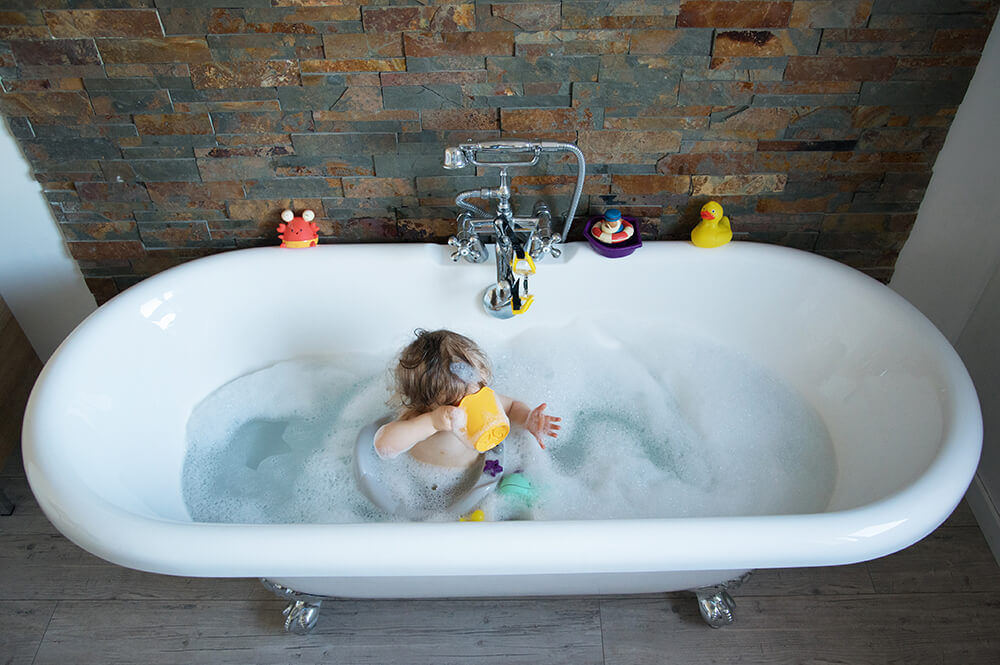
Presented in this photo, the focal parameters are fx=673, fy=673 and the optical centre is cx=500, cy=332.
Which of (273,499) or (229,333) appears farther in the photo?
(229,333)

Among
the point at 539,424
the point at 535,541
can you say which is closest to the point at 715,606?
the point at 539,424

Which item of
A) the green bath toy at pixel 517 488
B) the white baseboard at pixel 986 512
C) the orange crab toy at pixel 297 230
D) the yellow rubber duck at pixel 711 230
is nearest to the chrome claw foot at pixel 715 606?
the green bath toy at pixel 517 488

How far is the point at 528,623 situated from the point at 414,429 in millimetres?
509

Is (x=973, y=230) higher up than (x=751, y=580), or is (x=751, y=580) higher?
(x=973, y=230)

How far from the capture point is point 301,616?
1.39m

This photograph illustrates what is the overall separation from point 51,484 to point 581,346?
3.68 ft

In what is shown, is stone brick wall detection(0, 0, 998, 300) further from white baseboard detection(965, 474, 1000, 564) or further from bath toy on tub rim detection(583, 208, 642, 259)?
white baseboard detection(965, 474, 1000, 564)

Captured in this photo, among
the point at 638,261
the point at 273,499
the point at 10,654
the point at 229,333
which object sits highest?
the point at 638,261

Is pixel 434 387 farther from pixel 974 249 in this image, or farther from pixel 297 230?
pixel 974 249

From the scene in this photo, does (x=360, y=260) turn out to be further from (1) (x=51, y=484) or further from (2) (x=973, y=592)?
(2) (x=973, y=592)

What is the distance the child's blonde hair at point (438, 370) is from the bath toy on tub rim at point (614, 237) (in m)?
0.47

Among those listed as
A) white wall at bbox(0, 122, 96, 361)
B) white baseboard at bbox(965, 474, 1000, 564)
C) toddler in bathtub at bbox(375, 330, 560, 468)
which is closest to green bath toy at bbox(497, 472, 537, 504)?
toddler in bathtub at bbox(375, 330, 560, 468)

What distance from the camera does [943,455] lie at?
1.08 m

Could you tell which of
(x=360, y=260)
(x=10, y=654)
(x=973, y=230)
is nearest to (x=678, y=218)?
(x=973, y=230)
